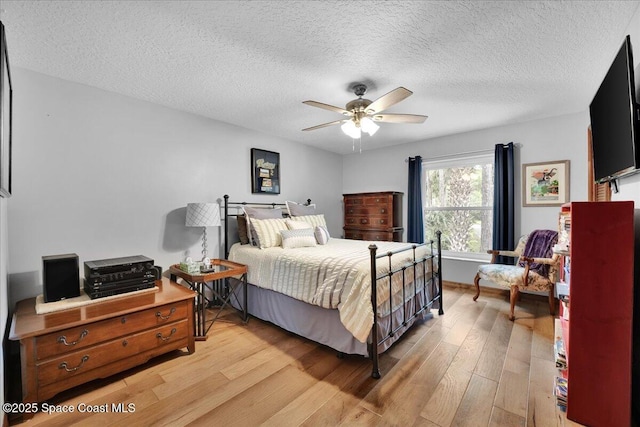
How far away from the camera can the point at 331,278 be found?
7.41 feet

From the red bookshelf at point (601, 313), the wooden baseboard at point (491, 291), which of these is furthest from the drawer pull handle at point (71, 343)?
the wooden baseboard at point (491, 291)

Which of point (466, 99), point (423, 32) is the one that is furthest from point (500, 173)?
point (423, 32)

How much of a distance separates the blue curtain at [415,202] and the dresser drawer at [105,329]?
3520mm

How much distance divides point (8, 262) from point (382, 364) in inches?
120

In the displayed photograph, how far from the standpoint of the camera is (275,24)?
1.72m

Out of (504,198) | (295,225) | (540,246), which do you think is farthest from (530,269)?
(295,225)

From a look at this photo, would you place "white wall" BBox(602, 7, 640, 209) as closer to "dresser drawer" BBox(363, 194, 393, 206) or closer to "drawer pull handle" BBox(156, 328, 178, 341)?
"dresser drawer" BBox(363, 194, 393, 206)

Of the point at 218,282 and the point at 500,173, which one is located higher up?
the point at 500,173

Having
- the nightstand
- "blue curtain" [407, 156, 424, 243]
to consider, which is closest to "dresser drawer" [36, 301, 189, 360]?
the nightstand

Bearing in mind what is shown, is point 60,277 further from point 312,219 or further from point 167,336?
point 312,219

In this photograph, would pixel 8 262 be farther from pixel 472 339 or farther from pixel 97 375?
pixel 472 339

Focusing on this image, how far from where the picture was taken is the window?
414cm

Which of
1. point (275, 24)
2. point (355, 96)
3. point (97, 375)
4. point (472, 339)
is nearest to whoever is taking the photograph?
point (275, 24)

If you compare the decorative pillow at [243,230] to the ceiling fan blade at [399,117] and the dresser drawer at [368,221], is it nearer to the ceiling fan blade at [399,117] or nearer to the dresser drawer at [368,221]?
the ceiling fan blade at [399,117]
